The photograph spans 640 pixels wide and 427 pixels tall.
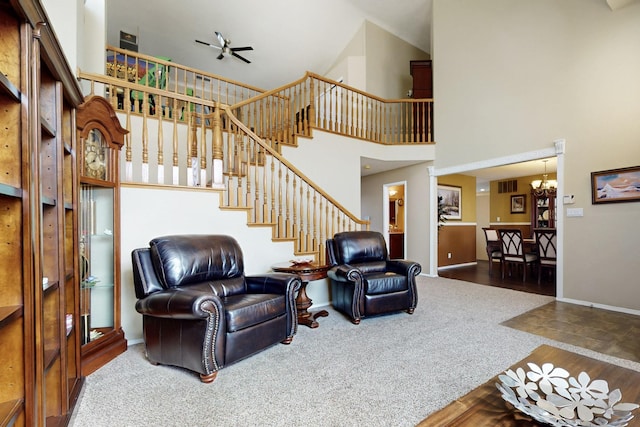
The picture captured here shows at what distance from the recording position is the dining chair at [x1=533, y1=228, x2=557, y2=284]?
4.88 metres

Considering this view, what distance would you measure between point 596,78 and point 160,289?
5.41 meters

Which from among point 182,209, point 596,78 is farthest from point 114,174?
point 596,78

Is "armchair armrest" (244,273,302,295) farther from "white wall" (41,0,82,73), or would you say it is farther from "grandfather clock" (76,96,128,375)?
"white wall" (41,0,82,73)

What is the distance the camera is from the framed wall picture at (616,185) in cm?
330

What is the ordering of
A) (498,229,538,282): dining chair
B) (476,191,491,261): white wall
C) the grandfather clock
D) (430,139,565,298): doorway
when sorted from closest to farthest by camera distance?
the grandfather clock, (430,139,565,298): doorway, (498,229,538,282): dining chair, (476,191,491,261): white wall

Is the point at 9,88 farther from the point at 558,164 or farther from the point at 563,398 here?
the point at 558,164

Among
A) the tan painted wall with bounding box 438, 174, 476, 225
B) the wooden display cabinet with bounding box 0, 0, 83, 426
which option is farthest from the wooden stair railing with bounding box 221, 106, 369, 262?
the tan painted wall with bounding box 438, 174, 476, 225

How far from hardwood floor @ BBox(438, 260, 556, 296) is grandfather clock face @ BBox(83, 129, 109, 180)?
217 inches

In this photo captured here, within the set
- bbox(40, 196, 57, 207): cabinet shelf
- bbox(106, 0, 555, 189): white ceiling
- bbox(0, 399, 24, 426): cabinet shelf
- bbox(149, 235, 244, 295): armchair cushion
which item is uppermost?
bbox(106, 0, 555, 189): white ceiling

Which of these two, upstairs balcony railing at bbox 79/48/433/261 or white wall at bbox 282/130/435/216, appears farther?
white wall at bbox 282/130/435/216

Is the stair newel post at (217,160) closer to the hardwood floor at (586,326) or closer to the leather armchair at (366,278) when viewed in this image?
the leather armchair at (366,278)

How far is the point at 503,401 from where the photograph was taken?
114 cm

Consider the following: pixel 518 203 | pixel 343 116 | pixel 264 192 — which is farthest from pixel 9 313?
pixel 518 203

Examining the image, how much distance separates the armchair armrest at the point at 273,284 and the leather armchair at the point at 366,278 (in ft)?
2.35
